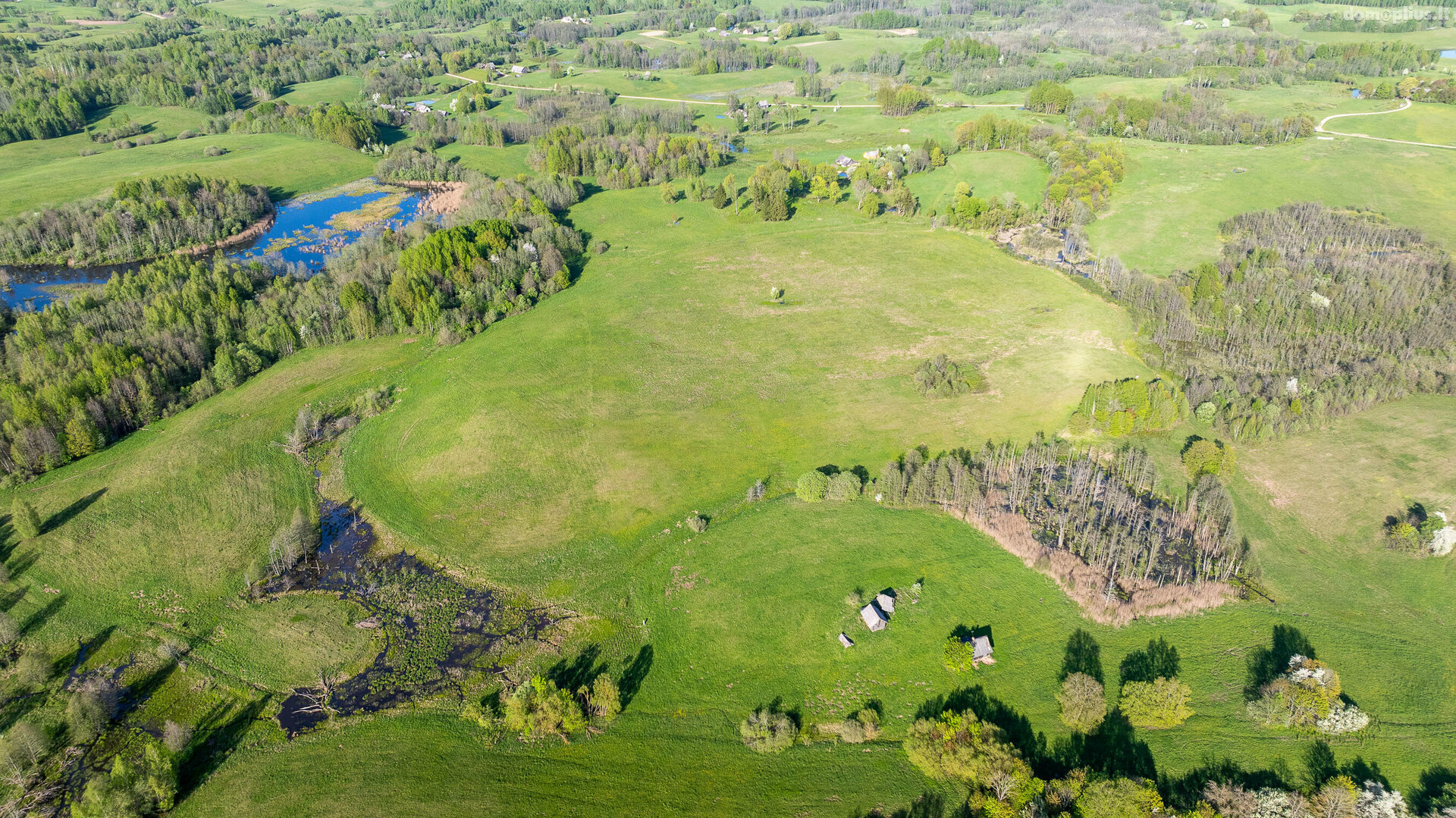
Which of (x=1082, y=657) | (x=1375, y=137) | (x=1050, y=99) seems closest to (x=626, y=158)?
(x=1050, y=99)

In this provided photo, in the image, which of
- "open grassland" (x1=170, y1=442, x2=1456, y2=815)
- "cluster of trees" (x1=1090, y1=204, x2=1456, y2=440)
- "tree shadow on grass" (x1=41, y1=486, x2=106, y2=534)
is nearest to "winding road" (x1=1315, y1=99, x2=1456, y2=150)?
"cluster of trees" (x1=1090, y1=204, x2=1456, y2=440)

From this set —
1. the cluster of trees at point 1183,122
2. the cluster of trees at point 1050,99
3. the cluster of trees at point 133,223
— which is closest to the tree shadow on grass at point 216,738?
the cluster of trees at point 133,223

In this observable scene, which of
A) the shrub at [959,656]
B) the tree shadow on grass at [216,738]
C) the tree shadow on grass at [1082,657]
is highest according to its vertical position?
the shrub at [959,656]

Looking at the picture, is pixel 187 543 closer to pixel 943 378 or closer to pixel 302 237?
pixel 943 378

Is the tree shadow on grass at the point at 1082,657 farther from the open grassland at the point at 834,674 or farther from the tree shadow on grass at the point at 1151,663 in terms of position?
Result: the tree shadow on grass at the point at 1151,663

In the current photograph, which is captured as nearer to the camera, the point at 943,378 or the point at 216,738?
the point at 216,738

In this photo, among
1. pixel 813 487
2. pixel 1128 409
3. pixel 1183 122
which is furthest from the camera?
pixel 1183 122

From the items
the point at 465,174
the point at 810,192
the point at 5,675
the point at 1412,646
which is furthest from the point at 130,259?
the point at 1412,646
